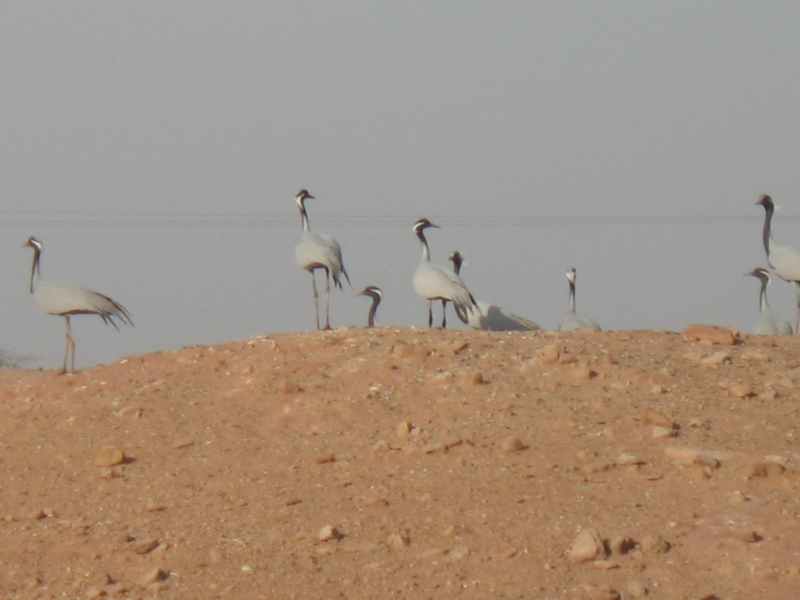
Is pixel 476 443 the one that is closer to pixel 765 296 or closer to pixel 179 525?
pixel 179 525

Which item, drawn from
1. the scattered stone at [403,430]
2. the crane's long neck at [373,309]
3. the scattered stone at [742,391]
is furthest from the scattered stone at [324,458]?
the crane's long neck at [373,309]

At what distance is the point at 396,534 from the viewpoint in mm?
7637

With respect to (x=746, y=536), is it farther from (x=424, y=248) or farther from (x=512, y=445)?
(x=424, y=248)

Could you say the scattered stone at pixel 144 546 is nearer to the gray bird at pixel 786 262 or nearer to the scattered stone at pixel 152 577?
the scattered stone at pixel 152 577

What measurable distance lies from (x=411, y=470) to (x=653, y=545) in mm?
2084

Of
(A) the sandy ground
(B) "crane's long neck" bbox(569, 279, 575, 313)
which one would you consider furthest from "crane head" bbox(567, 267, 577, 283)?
(A) the sandy ground

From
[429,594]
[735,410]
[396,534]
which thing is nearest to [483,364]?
[735,410]

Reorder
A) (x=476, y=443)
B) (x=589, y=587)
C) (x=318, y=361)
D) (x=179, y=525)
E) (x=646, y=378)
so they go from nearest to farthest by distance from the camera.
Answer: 1. (x=589, y=587)
2. (x=179, y=525)
3. (x=476, y=443)
4. (x=646, y=378)
5. (x=318, y=361)

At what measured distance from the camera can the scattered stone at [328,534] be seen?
25.2ft

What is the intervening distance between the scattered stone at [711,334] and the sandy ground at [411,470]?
13cm

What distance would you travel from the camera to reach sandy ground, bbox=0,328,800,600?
23.8 ft

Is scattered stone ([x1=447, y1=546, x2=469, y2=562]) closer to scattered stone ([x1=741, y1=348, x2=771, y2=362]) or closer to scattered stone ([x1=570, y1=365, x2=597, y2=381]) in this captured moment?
scattered stone ([x1=570, y1=365, x2=597, y2=381])

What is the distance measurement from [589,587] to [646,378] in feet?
11.9

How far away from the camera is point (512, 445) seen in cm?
891
